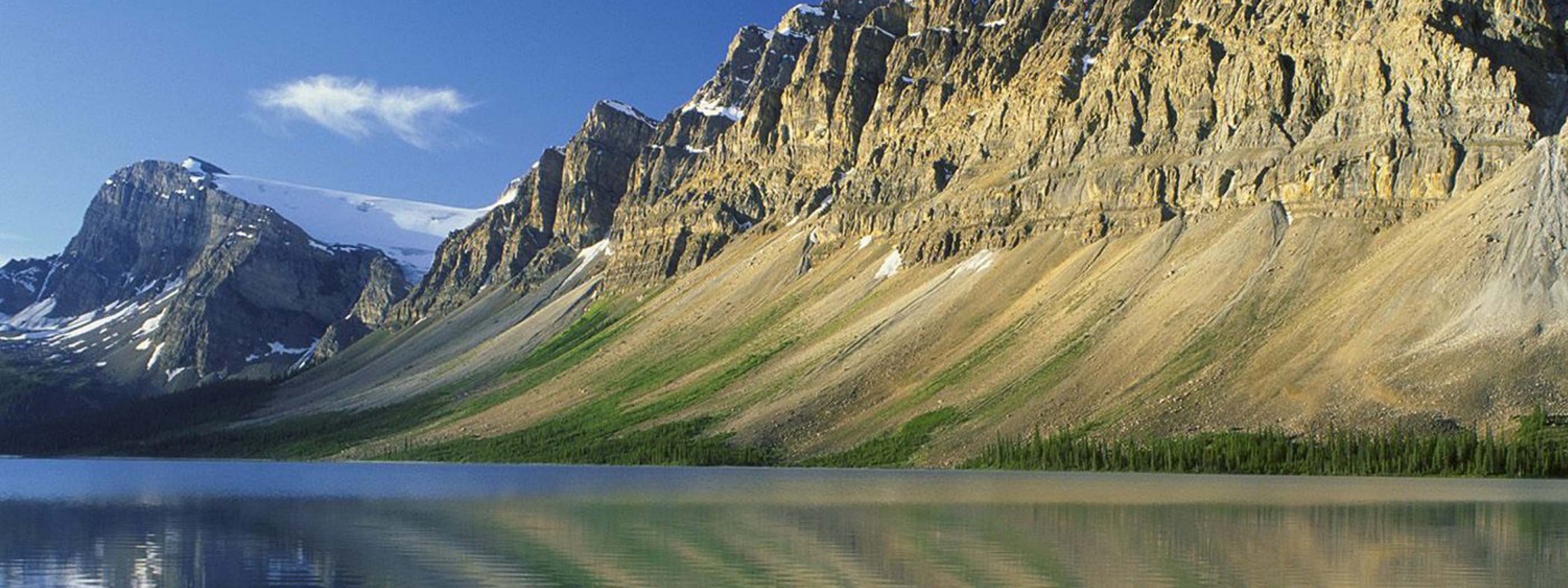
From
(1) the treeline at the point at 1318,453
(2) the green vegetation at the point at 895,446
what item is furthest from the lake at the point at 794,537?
(2) the green vegetation at the point at 895,446

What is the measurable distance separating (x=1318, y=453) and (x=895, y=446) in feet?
164

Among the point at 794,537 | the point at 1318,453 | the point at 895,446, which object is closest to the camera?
the point at 794,537

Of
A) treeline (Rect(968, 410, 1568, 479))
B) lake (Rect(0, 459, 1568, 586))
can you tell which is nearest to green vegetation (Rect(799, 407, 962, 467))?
treeline (Rect(968, 410, 1568, 479))

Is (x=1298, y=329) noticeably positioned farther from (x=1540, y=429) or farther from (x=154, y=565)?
(x=154, y=565)

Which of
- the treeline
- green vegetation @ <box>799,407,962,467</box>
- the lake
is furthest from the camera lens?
green vegetation @ <box>799,407,962,467</box>

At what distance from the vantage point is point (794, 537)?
203 feet

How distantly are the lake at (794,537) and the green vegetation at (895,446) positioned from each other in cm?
6130

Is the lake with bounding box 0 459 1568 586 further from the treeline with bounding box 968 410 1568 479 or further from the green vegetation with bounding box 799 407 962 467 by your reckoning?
the green vegetation with bounding box 799 407 962 467

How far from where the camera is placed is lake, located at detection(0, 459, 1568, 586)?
4731cm

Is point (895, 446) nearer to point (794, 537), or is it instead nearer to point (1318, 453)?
point (1318, 453)

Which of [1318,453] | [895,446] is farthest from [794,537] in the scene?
[895,446]

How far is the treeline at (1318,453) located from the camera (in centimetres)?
13512

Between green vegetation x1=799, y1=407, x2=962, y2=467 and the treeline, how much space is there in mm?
11646

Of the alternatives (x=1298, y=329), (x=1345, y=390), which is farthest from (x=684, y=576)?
(x=1298, y=329)
